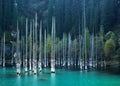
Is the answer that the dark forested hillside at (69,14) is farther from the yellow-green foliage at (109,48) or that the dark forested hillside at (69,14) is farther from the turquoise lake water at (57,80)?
the turquoise lake water at (57,80)

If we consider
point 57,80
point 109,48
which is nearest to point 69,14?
point 109,48

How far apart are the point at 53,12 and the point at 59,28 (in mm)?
11333

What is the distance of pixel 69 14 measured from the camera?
14425 centimetres

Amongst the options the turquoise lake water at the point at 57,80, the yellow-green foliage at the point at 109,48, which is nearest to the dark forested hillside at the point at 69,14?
the yellow-green foliage at the point at 109,48

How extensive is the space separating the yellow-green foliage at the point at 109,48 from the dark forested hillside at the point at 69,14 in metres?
21.2

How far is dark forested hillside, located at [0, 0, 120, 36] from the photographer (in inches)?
5212

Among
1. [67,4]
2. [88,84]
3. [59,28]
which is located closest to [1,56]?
[59,28]

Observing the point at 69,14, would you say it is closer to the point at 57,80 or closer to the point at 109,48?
the point at 109,48

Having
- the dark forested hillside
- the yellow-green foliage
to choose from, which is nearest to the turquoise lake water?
the yellow-green foliage

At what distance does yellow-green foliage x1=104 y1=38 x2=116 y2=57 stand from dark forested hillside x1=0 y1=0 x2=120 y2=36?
69.5ft

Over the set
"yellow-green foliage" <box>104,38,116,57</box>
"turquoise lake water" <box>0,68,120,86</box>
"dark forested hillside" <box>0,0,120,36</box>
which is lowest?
"turquoise lake water" <box>0,68,120,86</box>

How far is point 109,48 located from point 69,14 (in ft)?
134

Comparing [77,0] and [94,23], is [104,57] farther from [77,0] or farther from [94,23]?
[77,0]

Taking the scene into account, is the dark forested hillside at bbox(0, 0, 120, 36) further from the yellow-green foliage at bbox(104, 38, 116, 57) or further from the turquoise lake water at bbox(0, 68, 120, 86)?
the turquoise lake water at bbox(0, 68, 120, 86)
